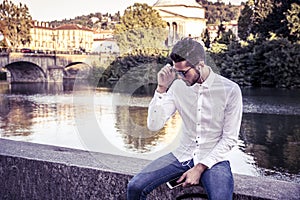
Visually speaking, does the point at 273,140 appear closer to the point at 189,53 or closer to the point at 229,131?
the point at 229,131

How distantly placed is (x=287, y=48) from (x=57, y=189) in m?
24.1

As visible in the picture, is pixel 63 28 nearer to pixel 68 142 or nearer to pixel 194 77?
pixel 68 142

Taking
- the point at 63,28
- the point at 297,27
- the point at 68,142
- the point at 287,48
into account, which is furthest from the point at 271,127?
the point at 63,28

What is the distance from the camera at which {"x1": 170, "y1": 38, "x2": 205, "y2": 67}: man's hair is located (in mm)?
1752

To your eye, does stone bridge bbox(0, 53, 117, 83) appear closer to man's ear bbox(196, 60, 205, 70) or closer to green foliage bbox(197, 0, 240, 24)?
green foliage bbox(197, 0, 240, 24)

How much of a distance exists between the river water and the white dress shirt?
0.49m

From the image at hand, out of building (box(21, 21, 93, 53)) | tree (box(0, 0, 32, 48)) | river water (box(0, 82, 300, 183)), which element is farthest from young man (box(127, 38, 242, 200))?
building (box(21, 21, 93, 53))

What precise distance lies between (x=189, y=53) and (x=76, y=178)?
907mm

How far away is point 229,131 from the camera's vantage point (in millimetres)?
1778

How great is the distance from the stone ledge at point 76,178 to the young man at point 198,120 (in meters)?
0.13

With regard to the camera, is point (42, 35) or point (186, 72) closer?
point (186, 72)

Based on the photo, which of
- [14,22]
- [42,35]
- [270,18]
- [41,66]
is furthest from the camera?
[42,35]

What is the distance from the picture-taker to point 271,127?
42.1ft

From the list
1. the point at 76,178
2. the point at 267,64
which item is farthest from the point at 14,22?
the point at 76,178
